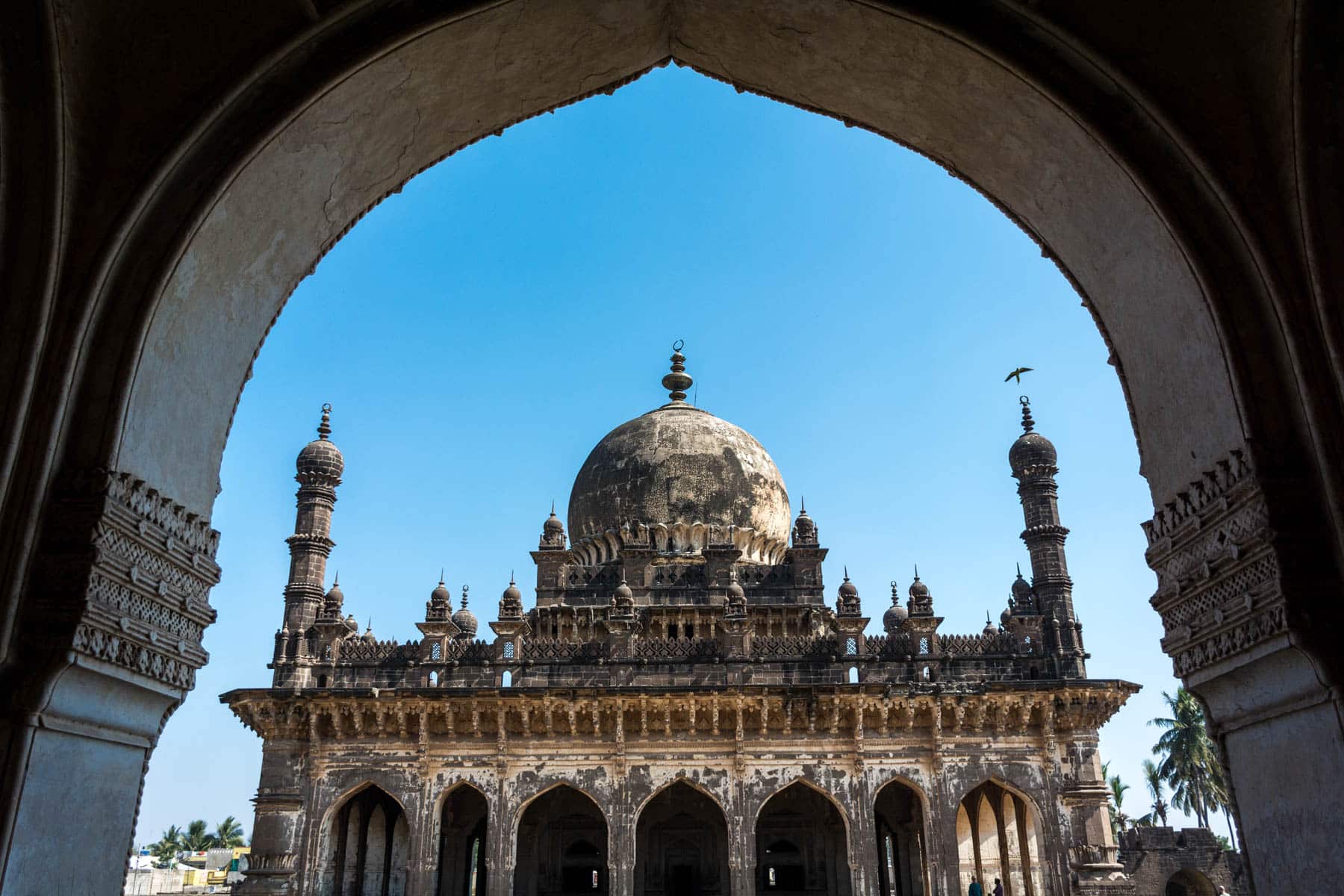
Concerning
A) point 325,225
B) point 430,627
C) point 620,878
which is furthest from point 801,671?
point 325,225

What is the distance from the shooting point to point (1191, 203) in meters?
4.71

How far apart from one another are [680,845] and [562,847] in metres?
2.69

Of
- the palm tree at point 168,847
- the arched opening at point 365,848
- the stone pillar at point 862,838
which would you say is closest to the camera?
the stone pillar at point 862,838

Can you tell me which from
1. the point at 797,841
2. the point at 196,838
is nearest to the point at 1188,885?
the point at 797,841

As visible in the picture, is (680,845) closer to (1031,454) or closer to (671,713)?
(671,713)

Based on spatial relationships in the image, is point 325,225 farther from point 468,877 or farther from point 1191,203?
point 468,877

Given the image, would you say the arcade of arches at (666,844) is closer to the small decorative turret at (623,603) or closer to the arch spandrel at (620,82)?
the small decorative turret at (623,603)

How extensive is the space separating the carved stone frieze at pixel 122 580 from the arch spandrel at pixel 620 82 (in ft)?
0.69

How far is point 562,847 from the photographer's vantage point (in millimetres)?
23375

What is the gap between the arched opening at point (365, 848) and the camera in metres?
20.7

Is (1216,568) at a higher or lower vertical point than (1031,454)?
lower

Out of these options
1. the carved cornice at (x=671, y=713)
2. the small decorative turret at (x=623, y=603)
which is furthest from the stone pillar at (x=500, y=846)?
the small decorative turret at (x=623, y=603)

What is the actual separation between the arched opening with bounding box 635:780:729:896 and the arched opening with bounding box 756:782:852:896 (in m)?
1.03

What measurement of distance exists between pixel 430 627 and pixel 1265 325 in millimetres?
19394
